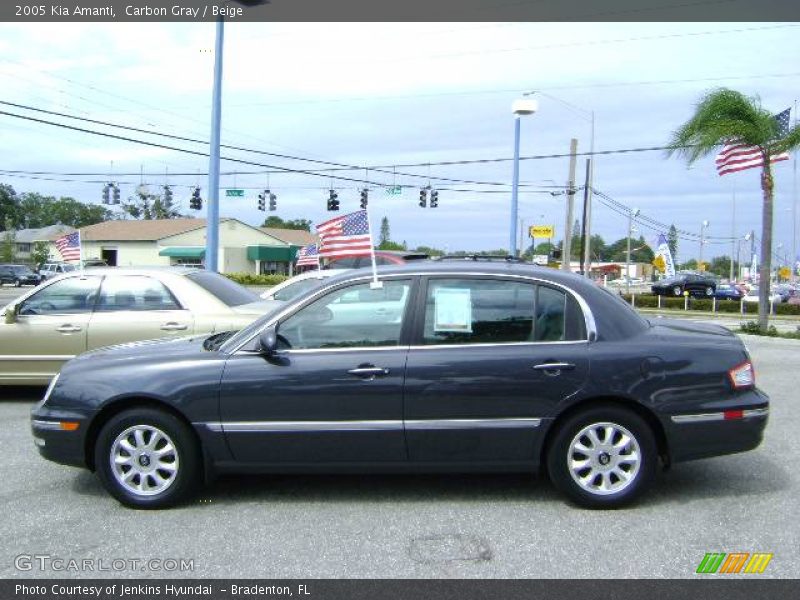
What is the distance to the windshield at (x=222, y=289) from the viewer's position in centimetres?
826

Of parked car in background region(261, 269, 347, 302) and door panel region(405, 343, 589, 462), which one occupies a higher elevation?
parked car in background region(261, 269, 347, 302)

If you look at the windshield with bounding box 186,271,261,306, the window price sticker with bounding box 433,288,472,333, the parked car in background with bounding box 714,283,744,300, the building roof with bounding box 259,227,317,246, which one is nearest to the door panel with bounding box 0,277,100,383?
the windshield with bounding box 186,271,261,306

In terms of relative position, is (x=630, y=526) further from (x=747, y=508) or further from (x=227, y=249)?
(x=227, y=249)

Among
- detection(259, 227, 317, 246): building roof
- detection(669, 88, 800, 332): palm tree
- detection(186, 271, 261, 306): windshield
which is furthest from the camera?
detection(259, 227, 317, 246): building roof

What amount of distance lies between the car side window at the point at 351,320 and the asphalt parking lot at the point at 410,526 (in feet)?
3.55

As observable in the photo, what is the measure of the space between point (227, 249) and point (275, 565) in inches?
2483

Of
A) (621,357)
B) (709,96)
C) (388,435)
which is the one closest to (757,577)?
(621,357)

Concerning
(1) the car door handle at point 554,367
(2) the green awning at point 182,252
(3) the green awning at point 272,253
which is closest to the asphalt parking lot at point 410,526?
(1) the car door handle at point 554,367

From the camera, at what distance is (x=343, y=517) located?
469 cm

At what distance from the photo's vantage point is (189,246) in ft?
217

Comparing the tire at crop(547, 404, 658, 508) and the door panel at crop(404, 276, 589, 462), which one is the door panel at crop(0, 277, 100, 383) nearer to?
the door panel at crop(404, 276, 589, 462)

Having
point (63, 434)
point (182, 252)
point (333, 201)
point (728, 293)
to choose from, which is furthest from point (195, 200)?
point (63, 434)

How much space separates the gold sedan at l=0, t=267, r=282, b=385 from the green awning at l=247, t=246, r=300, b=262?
189 ft

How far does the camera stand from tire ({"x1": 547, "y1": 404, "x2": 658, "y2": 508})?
15.5 feet
